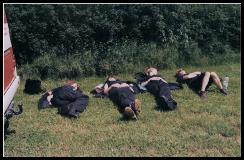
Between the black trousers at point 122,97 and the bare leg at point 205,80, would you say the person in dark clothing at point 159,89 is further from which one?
the bare leg at point 205,80

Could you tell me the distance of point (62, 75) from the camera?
11.7 meters

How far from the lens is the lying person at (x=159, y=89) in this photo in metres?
8.51

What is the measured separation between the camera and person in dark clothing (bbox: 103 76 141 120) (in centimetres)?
796

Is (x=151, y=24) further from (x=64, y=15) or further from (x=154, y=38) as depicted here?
(x=64, y=15)

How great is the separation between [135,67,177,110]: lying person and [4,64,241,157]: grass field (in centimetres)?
19

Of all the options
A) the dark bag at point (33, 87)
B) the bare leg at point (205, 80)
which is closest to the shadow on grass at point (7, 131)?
the dark bag at point (33, 87)

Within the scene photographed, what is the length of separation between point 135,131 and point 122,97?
1436 mm

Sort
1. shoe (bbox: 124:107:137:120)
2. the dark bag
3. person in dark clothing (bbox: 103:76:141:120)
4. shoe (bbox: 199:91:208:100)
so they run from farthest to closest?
the dark bag
shoe (bbox: 199:91:208:100)
person in dark clothing (bbox: 103:76:141:120)
shoe (bbox: 124:107:137:120)

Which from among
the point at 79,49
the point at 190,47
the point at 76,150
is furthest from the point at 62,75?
the point at 76,150

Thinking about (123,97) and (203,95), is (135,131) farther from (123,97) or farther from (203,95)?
(203,95)

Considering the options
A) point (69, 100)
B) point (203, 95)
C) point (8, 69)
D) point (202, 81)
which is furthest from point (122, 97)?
point (8, 69)

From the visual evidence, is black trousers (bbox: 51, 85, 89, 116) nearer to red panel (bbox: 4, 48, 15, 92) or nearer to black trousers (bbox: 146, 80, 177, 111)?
red panel (bbox: 4, 48, 15, 92)

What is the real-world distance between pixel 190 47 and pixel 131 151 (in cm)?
677

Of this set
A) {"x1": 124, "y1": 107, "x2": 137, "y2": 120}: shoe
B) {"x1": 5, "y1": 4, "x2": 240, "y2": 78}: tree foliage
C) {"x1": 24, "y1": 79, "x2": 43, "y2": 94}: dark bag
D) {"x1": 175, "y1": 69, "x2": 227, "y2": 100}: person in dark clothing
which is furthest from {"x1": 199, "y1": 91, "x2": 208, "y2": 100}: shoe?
{"x1": 24, "y1": 79, "x2": 43, "y2": 94}: dark bag
